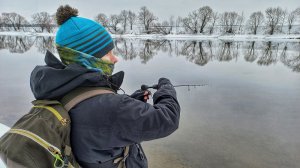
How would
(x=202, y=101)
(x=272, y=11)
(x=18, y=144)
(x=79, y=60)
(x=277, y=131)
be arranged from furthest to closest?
(x=272, y=11) < (x=202, y=101) < (x=277, y=131) < (x=79, y=60) < (x=18, y=144)

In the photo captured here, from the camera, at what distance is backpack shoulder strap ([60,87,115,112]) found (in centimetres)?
124

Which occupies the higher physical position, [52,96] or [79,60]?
[79,60]

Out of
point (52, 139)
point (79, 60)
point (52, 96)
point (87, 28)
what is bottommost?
point (52, 139)

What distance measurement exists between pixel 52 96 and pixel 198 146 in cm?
395

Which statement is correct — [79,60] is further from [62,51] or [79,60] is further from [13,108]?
[13,108]

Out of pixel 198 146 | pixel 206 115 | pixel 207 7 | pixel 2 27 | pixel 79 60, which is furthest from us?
pixel 2 27

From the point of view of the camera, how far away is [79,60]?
133 centimetres

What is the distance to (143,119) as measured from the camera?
1259 millimetres

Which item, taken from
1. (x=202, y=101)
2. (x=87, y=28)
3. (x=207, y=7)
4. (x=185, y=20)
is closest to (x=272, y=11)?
(x=207, y=7)

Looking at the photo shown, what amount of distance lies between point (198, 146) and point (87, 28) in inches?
152

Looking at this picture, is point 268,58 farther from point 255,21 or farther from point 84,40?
point 255,21

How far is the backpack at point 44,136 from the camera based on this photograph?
3.48 feet

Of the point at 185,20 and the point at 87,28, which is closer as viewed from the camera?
the point at 87,28

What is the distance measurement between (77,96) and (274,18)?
72.8 meters
